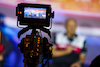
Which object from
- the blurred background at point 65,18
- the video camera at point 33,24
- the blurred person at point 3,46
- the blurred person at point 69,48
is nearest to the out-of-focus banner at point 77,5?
the blurred background at point 65,18

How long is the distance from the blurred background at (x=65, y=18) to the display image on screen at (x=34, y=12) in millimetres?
1338

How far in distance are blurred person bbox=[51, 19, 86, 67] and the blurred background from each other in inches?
4.2

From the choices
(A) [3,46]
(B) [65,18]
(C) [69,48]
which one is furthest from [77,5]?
(A) [3,46]

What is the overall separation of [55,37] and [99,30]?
953 mm

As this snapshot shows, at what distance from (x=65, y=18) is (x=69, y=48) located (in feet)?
2.12

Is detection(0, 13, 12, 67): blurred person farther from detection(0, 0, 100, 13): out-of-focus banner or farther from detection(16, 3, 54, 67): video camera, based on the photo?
detection(16, 3, 54, 67): video camera

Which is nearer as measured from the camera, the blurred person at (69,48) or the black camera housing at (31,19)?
the black camera housing at (31,19)

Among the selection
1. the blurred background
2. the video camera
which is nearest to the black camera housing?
the video camera

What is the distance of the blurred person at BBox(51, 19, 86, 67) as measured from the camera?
3.28 meters

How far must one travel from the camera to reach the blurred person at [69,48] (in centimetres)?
328

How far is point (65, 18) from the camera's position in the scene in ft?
10.8

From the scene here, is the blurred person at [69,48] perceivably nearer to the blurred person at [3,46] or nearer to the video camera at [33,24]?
the blurred person at [3,46]

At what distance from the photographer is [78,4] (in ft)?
10.6

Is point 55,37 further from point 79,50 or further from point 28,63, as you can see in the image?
point 28,63
